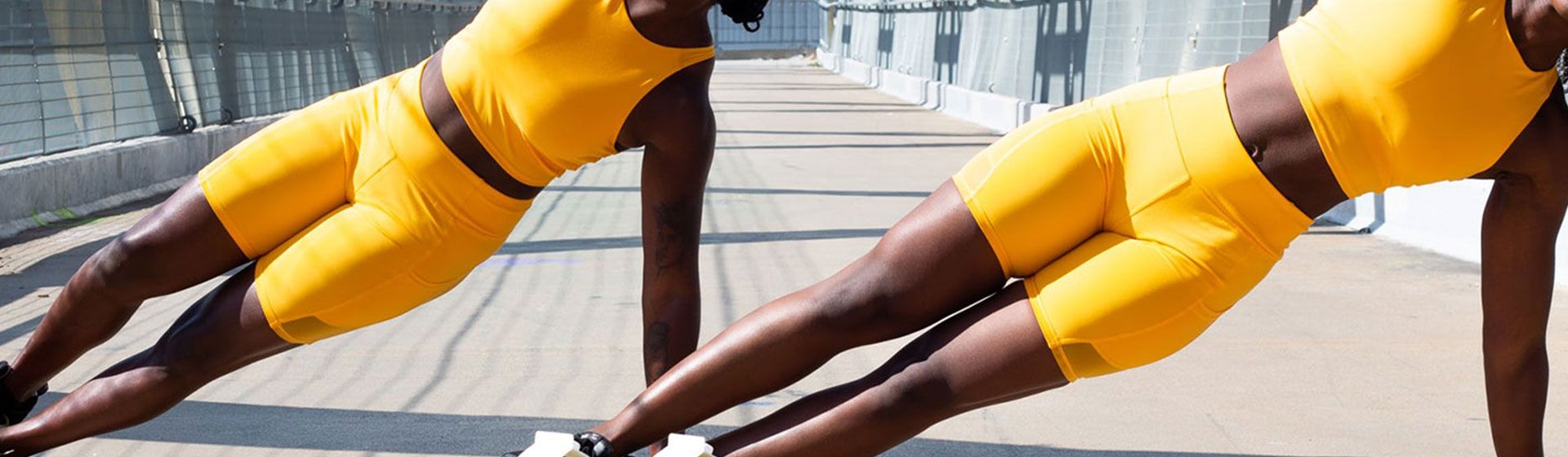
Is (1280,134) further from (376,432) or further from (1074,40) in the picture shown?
(1074,40)

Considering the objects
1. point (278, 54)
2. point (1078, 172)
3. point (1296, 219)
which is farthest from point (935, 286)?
point (278, 54)

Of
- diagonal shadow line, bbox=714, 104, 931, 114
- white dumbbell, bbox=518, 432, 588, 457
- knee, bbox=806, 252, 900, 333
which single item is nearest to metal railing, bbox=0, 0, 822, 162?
diagonal shadow line, bbox=714, 104, 931, 114

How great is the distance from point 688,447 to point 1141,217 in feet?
3.07

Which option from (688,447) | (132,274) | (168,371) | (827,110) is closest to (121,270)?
(132,274)

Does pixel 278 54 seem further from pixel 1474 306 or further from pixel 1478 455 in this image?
pixel 1478 455

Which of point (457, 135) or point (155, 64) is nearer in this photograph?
point (457, 135)

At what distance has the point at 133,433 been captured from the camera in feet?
16.1

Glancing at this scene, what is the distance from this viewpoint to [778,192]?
43.5 ft

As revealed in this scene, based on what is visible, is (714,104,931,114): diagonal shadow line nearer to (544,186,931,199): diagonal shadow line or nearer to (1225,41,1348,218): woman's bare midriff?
(544,186,931,199): diagonal shadow line

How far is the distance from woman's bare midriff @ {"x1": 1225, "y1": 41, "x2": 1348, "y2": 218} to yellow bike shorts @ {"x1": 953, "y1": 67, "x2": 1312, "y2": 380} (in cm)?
2

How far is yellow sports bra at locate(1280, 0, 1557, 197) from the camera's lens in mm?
2891

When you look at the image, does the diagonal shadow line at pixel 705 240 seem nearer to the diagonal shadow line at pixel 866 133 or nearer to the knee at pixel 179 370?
the knee at pixel 179 370

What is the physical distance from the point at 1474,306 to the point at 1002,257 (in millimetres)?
4812

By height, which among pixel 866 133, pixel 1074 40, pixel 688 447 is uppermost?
pixel 688 447
